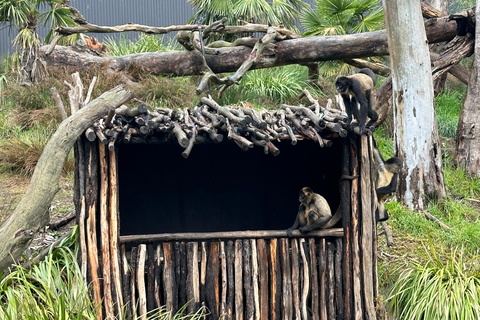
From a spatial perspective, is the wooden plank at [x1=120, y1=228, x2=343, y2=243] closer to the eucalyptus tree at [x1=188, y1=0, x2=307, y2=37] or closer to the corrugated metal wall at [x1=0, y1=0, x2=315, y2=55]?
the eucalyptus tree at [x1=188, y1=0, x2=307, y2=37]

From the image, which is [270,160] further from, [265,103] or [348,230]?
[265,103]

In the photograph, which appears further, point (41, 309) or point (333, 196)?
point (333, 196)

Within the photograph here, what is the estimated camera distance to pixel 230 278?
5469 mm

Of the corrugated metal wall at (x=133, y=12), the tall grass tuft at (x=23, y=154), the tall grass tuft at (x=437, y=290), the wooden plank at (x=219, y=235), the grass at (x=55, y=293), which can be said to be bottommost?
the tall grass tuft at (x=437, y=290)

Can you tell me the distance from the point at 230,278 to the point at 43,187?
75.0 inches

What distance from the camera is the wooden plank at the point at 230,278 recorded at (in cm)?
545

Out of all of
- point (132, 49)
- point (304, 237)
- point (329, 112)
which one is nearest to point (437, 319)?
point (304, 237)

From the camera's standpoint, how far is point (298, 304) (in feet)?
18.1

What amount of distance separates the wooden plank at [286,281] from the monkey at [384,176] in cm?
118

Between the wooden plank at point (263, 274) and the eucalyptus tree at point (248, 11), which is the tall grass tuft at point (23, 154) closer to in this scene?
the eucalyptus tree at point (248, 11)

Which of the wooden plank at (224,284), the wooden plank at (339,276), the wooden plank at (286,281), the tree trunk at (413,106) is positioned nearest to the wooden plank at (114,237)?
the wooden plank at (224,284)

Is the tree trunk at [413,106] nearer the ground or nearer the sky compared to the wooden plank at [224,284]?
nearer the sky

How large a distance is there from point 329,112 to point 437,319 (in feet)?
7.25

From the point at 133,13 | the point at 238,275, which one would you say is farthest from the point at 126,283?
the point at 133,13
